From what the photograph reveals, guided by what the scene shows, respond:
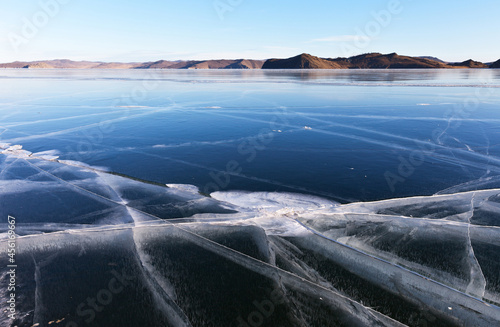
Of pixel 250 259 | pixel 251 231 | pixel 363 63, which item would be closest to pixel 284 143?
pixel 251 231

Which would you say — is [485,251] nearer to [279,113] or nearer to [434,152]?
[434,152]

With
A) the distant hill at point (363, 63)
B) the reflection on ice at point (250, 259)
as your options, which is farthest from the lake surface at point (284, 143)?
the distant hill at point (363, 63)

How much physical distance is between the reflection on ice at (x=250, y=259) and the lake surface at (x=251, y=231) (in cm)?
2

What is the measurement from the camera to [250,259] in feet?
11.5

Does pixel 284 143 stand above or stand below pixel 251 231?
above

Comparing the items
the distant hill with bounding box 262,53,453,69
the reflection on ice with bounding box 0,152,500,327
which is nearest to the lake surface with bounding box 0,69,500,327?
the reflection on ice with bounding box 0,152,500,327

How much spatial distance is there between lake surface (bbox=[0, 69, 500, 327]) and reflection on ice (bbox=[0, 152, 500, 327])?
2 centimetres

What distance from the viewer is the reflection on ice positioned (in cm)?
274

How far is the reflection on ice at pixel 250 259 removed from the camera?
2744 mm

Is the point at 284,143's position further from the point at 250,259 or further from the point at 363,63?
the point at 363,63

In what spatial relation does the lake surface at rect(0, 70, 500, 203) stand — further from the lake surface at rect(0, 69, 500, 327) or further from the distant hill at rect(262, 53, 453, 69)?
the distant hill at rect(262, 53, 453, 69)

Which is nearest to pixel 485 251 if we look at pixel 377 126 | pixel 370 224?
pixel 370 224

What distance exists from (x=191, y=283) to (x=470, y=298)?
10.3 ft

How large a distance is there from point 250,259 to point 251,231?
0.66 metres
